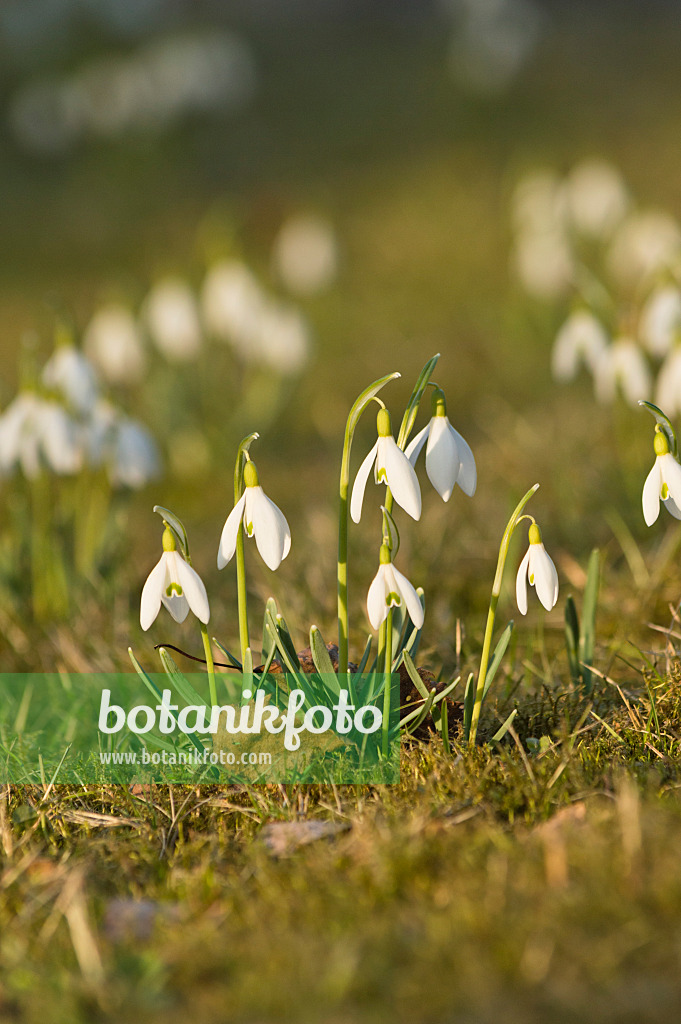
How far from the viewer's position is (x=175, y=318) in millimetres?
3973

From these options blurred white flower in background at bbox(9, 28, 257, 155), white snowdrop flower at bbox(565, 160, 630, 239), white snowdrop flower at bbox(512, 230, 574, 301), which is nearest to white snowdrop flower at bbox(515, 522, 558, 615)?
white snowdrop flower at bbox(512, 230, 574, 301)

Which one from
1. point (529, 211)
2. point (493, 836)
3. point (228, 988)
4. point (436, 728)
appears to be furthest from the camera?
point (529, 211)

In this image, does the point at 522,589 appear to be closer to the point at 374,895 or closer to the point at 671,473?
the point at 671,473

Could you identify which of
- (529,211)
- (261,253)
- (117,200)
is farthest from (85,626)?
(117,200)

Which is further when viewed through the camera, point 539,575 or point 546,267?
point 546,267

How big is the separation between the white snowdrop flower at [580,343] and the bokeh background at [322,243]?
1.07 feet

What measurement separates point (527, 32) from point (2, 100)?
763cm

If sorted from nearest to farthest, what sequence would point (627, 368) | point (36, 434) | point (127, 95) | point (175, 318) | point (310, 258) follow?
point (36, 434) → point (627, 368) → point (175, 318) → point (310, 258) → point (127, 95)

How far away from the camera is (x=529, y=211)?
5.84m

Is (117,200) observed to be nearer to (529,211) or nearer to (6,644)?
(529,211)

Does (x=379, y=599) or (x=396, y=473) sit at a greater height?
(x=396, y=473)

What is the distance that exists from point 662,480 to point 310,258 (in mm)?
4977

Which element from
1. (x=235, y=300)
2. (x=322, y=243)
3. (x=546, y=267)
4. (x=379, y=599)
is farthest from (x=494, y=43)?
(x=379, y=599)

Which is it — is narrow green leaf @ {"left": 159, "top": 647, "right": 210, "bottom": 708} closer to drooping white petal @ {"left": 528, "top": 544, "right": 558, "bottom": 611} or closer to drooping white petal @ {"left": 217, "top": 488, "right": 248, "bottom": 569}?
drooping white petal @ {"left": 217, "top": 488, "right": 248, "bottom": 569}
